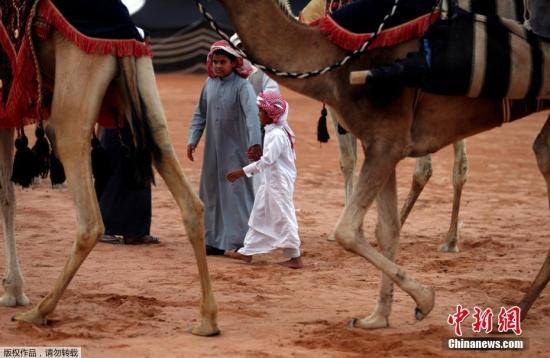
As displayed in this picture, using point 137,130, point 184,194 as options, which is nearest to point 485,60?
point 184,194

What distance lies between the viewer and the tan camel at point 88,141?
21.5 ft

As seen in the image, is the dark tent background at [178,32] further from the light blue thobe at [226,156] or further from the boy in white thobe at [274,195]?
the boy in white thobe at [274,195]

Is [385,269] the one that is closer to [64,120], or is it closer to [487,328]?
[487,328]

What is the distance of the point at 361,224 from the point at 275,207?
330 cm

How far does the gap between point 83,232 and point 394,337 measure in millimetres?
1936

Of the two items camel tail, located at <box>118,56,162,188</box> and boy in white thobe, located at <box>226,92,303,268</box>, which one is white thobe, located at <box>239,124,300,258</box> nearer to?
boy in white thobe, located at <box>226,92,303,268</box>

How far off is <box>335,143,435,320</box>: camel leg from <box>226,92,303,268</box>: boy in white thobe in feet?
10.0

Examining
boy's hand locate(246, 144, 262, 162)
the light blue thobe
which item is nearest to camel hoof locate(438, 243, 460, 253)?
the light blue thobe

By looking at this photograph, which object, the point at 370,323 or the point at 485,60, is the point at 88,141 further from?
the point at 485,60

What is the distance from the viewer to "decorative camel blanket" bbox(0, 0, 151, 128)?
A: 21.6 ft

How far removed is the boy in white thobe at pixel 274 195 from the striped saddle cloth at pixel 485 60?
3339 mm

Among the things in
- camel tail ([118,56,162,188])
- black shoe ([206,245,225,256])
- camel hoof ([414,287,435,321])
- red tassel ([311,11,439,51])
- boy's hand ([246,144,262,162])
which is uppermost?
red tassel ([311,11,439,51])

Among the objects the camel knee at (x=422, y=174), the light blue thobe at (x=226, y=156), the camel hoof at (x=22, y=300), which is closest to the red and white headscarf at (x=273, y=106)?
the light blue thobe at (x=226, y=156)

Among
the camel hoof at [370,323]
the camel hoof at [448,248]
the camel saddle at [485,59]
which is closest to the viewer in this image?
the camel saddle at [485,59]
